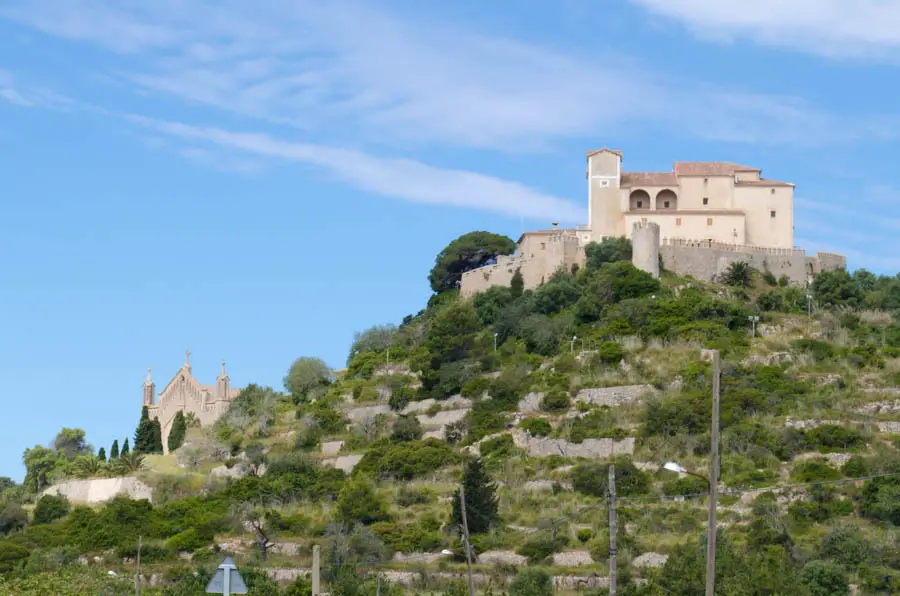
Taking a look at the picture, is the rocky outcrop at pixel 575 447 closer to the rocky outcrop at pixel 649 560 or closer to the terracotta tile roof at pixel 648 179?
the rocky outcrop at pixel 649 560

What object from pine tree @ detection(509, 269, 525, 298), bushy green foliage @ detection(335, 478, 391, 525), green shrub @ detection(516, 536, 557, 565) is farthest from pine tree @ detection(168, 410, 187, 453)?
green shrub @ detection(516, 536, 557, 565)

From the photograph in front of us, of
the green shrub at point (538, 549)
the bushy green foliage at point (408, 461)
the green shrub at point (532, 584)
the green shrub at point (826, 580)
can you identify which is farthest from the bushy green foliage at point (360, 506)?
the green shrub at point (826, 580)

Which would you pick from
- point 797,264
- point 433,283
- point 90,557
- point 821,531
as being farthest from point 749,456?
point 433,283

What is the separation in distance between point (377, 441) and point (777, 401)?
17.5 m

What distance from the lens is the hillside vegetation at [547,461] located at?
48875 mm

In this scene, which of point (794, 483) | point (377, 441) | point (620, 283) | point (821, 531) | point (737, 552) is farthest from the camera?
point (620, 283)

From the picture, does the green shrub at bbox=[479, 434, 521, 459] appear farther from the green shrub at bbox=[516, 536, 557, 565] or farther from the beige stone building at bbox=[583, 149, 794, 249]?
the beige stone building at bbox=[583, 149, 794, 249]

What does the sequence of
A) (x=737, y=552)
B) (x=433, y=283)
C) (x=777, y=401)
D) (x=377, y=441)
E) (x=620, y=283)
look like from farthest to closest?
(x=433, y=283)
(x=620, y=283)
(x=377, y=441)
(x=777, y=401)
(x=737, y=552)

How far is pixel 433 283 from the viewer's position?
89.6 m

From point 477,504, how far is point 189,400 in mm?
31243

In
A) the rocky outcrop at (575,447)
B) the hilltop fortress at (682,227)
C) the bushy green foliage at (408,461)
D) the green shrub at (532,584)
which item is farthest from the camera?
the hilltop fortress at (682,227)

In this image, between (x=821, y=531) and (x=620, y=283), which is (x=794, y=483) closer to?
(x=821, y=531)

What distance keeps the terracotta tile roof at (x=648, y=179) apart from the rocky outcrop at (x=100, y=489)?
97.3 feet

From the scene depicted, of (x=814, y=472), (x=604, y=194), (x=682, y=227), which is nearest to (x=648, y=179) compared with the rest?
(x=604, y=194)
